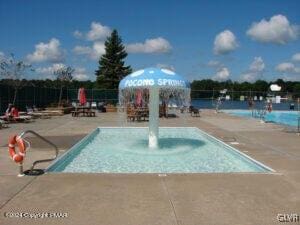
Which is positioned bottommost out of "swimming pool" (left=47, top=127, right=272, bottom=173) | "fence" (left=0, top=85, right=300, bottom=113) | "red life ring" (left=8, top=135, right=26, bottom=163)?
"swimming pool" (left=47, top=127, right=272, bottom=173)

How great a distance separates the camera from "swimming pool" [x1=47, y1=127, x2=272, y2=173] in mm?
10062

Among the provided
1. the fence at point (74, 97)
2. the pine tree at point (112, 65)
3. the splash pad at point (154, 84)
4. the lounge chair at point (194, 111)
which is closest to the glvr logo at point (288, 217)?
the splash pad at point (154, 84)

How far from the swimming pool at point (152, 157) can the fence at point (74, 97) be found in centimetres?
1266

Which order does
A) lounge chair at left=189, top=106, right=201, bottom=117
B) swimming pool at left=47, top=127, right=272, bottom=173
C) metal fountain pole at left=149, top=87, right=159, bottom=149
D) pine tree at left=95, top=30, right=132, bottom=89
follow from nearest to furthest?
swimming pool at left=47, top=127, right=272, bottom=173, metal fountain pole at left=149, top=87, right=159, bottom=149, lounge chair at left=189, top=106, right=201, bottom=117, pine tree at left=95, top=30, right=132, bottom=89

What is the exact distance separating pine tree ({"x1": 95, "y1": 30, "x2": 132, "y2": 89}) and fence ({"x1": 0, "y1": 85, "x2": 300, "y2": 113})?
15965 millimetres

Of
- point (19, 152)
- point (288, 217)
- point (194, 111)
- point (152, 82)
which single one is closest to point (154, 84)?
point (152, 82)

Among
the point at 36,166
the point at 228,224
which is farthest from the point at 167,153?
the point at 228,224

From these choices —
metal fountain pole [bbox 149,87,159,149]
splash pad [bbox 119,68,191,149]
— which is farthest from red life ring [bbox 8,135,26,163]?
metal fountain pole [bbox 149,87,159,149]

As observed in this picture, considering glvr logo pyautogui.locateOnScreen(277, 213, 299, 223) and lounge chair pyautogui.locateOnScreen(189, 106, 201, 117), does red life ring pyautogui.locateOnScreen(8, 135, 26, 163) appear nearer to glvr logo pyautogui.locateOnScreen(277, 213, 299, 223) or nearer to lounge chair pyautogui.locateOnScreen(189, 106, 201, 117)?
glvr logo pyautogui.locateOnScreen(277, 213, 299, 223)

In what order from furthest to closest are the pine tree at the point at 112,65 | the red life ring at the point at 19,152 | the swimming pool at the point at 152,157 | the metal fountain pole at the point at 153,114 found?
the pine tree at the point at 112,65
the metal fountain pole at the point at 153,114
the swimming pool at the point at 152,157
the red life ring at the point at 19,152

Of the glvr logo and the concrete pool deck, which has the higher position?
the concrete pool deck

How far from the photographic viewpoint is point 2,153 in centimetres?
1120

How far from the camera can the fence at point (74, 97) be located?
91.6 feet

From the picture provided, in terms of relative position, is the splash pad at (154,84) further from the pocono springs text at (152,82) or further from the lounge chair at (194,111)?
the lounge chair at (194,111)
